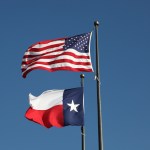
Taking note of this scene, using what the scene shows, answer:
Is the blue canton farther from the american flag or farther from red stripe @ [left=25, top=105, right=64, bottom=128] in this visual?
red stripe @ [left=25, top=105, right=64, bottom=128]

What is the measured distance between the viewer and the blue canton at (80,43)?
22531 millimetres

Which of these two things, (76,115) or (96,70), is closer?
(96,70)

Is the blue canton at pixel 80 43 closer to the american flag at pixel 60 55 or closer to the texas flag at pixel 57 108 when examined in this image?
the american flag at pixel 60 55

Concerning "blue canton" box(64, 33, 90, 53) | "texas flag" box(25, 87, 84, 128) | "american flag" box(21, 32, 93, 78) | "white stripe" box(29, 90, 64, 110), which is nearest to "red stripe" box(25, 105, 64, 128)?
"texas flag" box(25, 87, 84, 128)


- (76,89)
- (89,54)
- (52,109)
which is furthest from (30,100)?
(89,54)

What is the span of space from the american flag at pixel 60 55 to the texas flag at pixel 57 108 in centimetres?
148

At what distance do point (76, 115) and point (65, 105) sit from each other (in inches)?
48.5

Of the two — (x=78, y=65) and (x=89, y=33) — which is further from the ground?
(x=89, y=33)

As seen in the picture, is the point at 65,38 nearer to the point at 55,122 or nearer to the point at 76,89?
the point at 76,89

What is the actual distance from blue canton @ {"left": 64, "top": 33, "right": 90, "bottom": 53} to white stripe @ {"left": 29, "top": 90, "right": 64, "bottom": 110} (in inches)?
101

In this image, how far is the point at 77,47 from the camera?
22734mm

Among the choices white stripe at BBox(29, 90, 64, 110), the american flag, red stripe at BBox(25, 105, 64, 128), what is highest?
the american flag

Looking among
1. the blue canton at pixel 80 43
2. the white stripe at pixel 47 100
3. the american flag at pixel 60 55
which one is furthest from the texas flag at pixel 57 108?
the blue canton at pixel 80 43

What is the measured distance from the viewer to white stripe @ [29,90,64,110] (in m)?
24.0
